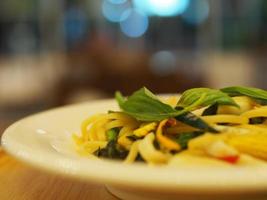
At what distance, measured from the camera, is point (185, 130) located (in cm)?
78

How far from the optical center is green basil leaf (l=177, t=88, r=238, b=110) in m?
0.82

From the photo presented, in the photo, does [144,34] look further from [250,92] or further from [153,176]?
[153,176]

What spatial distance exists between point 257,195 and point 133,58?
123 inches

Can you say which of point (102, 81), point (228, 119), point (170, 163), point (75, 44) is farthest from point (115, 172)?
point (75, 44)

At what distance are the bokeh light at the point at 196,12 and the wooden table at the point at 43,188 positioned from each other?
5.02 meters

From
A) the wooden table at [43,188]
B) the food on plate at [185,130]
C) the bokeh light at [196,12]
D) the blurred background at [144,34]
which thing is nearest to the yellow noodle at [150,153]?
the food on plate at [185,130]

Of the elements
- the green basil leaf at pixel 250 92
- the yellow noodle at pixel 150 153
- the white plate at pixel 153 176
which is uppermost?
the green basil leaf at pixel 250 92

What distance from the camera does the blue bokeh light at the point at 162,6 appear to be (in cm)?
561

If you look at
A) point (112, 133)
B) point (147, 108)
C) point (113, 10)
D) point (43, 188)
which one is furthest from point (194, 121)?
point (113, 10)

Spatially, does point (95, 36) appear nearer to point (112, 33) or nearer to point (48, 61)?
point (112, 33)

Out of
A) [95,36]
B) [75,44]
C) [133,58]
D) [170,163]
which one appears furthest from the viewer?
[75,44]

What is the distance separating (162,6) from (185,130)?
200 inches

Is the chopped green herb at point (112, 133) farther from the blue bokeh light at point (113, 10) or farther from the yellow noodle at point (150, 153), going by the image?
the blue bokeh light at point (113, 10)

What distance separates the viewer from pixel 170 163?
2.06 feet
